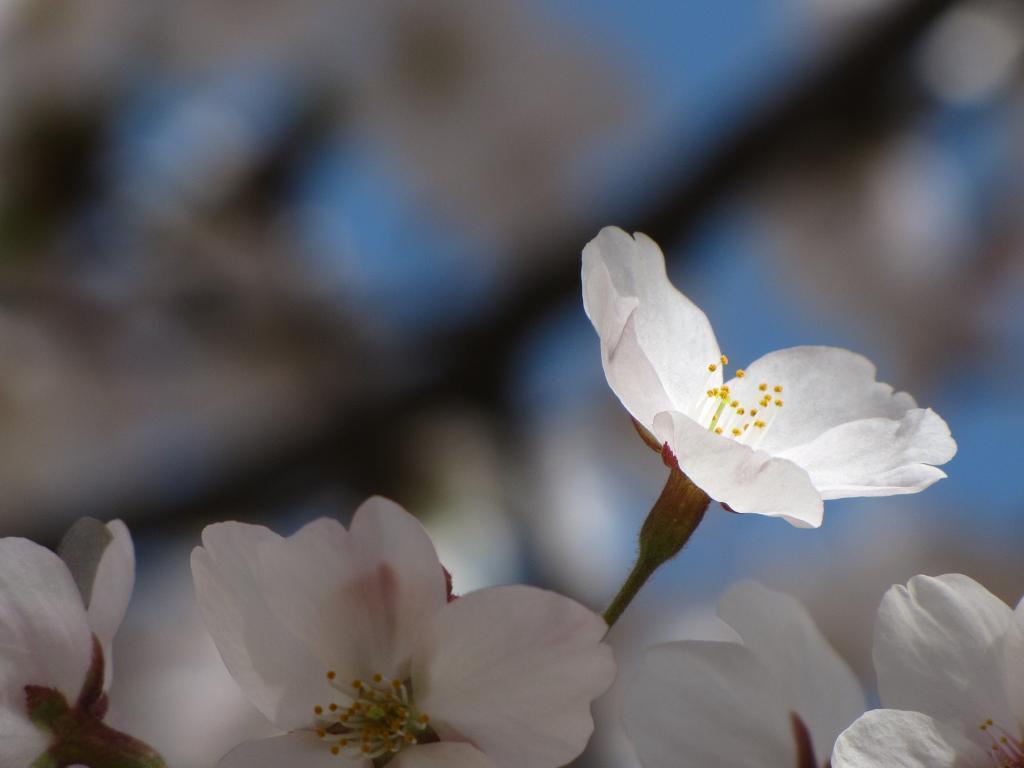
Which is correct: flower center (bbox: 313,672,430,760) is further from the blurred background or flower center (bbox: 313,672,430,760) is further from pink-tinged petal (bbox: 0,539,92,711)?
the blurred background

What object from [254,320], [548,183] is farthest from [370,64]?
Answer: [254,320]

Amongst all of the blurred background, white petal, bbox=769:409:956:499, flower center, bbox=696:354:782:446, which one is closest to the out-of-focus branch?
the blurred background

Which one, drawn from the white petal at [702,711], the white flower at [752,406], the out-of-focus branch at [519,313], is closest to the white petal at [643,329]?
the white flower at [752,406]

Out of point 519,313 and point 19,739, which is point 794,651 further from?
point 519,313

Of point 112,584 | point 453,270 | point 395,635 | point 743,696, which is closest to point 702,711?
point 743,696

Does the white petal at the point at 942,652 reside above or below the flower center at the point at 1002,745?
above

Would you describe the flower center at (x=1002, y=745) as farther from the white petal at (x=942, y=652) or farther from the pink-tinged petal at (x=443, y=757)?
the pink-tinged petal at (x=443, y=757)
